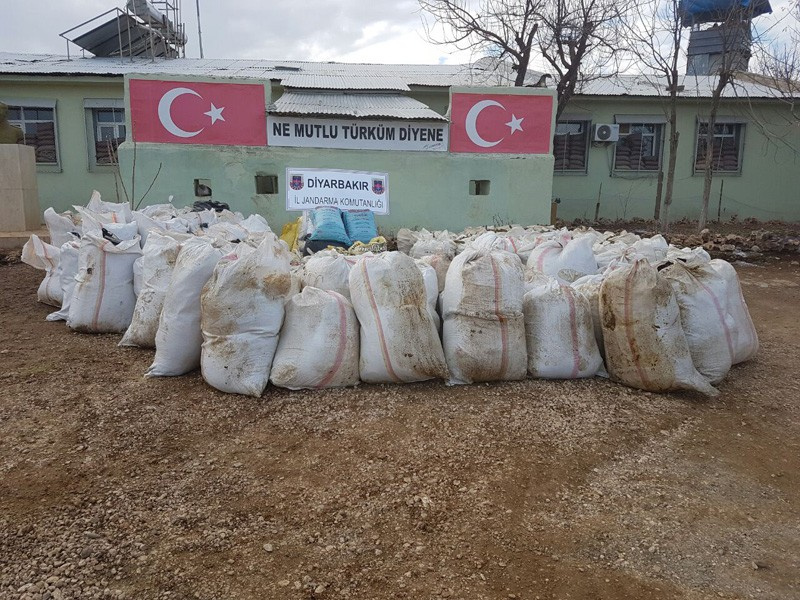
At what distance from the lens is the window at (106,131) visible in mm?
11648

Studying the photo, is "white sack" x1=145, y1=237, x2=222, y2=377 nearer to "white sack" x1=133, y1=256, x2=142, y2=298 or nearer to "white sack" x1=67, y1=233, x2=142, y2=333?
"white sack" x1=133, y1=256, x2=142, y2=298

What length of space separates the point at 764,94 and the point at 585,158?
3.98 meters

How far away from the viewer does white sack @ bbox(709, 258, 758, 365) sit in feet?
10.9

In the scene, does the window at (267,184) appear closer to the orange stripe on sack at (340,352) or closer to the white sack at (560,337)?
the orange stripe on sack at (340,352)

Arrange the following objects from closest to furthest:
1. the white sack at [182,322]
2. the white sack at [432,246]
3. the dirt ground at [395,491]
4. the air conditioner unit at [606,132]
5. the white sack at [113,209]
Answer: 1. the dirt ground at [395,491]
2. the white sack at [182,322]
3. the white sack at [432,246]
4. the white sack at [113,209]
5. the air conditioner unit at [606,132]

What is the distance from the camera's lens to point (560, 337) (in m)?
3.11

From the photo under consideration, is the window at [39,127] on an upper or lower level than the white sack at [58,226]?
upper

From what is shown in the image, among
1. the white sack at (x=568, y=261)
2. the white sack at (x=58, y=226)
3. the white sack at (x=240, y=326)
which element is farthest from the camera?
the white sack at (x=58, y=226)

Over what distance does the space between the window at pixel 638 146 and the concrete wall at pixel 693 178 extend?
0.53 ft

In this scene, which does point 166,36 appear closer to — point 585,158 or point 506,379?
point 585,158

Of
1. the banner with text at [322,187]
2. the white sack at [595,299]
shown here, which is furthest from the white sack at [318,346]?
the banner with text at [322,187]

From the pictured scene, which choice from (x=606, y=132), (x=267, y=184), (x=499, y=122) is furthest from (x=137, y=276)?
(x=606, y=132)

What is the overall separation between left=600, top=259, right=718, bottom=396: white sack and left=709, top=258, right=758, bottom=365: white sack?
1.62 ft

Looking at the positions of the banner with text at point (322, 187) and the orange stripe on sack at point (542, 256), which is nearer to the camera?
the orange stripe on sack at point (542, 256)
